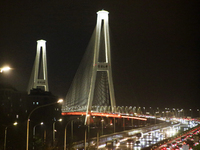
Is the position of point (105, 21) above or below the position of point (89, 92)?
above

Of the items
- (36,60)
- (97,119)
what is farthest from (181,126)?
(36,60)

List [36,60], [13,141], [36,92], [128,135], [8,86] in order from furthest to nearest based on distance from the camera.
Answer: [36,60], [36,92], [8,86], [128,135], [13,141]

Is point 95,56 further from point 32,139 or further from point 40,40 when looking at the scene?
point 40,40

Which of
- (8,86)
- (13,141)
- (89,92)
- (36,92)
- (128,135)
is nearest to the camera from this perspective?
(13,141)

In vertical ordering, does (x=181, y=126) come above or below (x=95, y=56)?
below

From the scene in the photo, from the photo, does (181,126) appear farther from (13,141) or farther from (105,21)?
(13,141)

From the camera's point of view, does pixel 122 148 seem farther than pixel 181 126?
No

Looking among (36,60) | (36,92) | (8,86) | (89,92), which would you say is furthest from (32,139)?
(36,60)

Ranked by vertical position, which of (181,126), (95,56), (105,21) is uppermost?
(105,21)

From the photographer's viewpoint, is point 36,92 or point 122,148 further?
point 36,92
